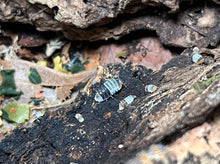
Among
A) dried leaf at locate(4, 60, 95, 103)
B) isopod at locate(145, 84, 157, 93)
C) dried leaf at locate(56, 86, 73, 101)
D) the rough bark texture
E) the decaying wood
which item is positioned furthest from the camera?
dried leaf at locate(4, 60, 95, 103)

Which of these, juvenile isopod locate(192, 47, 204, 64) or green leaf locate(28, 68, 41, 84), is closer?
juvenile isopod locate(192, 47, 204, 64)

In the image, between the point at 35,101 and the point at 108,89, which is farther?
the point at 35,101

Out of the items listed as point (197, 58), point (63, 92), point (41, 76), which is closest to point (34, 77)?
point (41, 76)

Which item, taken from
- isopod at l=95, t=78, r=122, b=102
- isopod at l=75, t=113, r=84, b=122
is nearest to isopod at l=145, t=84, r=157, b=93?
isopod at l=95, t=78, r=122, b=102

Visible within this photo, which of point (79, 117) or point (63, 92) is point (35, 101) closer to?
point (63, 92)

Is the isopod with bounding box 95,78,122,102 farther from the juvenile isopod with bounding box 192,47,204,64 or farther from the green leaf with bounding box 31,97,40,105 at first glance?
the green leaf with bounding box 31,97,40,105

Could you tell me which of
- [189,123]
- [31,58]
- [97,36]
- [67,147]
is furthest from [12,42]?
[189,123]
